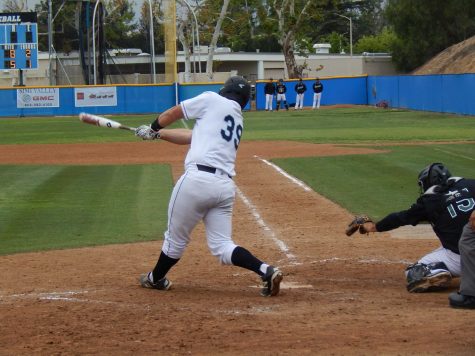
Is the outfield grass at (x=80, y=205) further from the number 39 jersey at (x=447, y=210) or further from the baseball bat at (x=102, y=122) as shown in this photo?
the number 39 jersey at (x=447, y=210)

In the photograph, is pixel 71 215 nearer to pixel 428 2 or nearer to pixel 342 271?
pixel 342 271

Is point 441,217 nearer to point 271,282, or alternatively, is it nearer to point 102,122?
point 271,282

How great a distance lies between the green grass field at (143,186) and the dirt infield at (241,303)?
3.57 ft

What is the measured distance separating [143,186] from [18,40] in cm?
3087

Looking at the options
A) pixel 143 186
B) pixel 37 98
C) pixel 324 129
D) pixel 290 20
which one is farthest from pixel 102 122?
pixel 290 20

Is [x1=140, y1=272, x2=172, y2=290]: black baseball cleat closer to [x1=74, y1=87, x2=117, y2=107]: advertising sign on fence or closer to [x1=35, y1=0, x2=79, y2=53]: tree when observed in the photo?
[x1=74, y1=87, x2=117, y2=107]: advertising sign on fence

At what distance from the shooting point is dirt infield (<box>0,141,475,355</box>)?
5816mm

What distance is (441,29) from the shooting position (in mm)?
63031

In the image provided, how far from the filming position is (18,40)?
147 ft

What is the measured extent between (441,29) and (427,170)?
190 ft

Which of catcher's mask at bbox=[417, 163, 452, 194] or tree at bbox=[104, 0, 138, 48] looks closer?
catcher's mask at bbox=[417, 163, 452, 194]

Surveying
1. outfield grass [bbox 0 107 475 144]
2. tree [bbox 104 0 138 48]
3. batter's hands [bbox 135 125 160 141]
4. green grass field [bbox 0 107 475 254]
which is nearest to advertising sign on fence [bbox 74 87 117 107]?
outfield grass [bbox 0 107 475 144]

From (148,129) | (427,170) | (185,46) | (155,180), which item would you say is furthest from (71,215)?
(185,46)

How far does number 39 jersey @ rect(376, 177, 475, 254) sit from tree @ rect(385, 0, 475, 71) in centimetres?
5526
